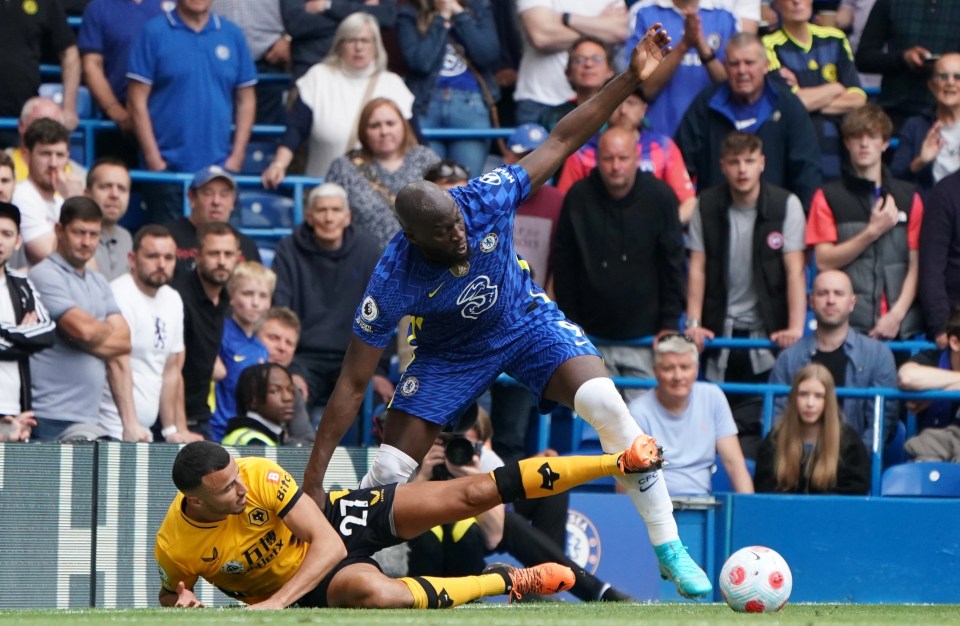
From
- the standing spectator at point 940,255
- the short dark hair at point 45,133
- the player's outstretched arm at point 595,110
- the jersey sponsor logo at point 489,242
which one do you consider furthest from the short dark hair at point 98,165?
the standing spectator at point 940,255

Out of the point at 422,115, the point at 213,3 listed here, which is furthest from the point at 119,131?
the point at 422,115

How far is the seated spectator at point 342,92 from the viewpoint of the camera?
12188 mm

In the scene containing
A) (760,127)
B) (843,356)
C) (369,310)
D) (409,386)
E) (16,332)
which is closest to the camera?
(369,310)

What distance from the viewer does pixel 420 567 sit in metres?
9.12

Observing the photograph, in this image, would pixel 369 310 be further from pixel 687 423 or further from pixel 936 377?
pixel 936 377

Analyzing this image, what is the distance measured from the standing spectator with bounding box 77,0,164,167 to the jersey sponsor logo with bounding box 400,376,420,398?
516 centimetres

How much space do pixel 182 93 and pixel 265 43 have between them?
4.90 ft

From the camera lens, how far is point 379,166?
1166 cm

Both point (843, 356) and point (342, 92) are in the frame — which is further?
point (342, 92)

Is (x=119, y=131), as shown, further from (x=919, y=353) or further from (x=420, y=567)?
(x=919, y=353)

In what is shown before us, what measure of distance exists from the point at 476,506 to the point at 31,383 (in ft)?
10.9

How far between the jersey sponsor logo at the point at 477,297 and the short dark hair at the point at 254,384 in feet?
7.65

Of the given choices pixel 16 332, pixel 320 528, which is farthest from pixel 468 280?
pixel 16 332

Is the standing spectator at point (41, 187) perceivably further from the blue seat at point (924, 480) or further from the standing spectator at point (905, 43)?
the standing spectator at point (905, 43)
